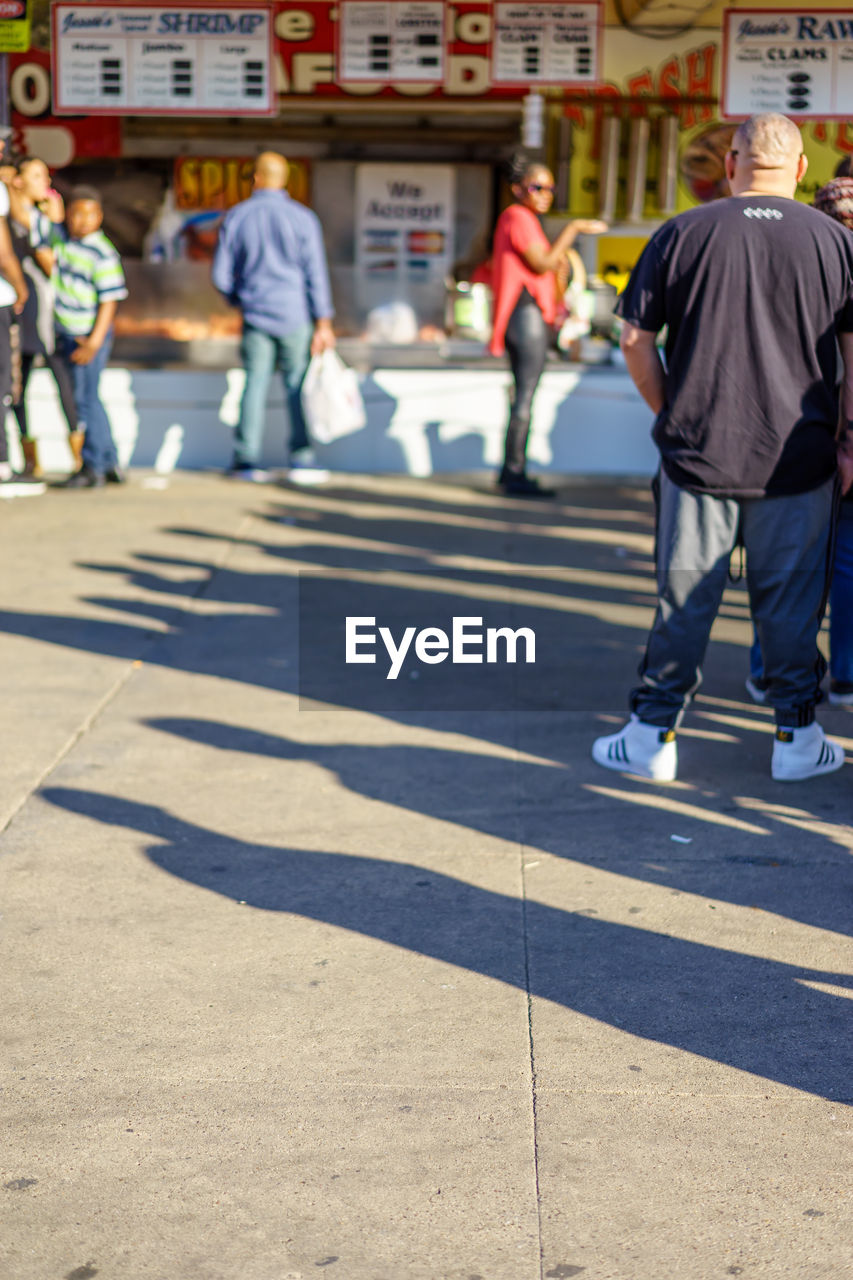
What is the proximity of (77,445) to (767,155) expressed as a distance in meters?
6.15

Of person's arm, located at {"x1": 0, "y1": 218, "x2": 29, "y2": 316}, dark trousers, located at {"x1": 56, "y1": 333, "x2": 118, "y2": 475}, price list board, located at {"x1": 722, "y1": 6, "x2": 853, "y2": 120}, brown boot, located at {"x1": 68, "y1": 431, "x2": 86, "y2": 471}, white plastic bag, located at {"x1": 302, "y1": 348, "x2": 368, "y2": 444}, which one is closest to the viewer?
person's arm, located at {"x1": 0, "y1": 218, "x2": 29, "y2": 316}

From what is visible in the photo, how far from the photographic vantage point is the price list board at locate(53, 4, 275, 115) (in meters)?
9.92

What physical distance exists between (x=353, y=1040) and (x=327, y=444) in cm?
731

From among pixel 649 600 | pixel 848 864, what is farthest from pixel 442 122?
pixel 848 864

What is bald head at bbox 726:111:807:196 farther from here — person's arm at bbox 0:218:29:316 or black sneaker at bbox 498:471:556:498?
person's arm at bbox 0:218:29:316

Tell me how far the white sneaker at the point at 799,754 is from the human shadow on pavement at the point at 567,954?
3.91ft

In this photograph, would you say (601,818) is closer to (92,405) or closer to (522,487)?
(522,487)

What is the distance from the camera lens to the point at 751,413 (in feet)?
14.7

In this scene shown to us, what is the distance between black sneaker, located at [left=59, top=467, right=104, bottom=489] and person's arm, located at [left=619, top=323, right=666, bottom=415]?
218 inches

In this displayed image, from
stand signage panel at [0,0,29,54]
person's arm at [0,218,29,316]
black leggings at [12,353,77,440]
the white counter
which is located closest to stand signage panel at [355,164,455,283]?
the white counter

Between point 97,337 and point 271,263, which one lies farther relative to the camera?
point 271,263

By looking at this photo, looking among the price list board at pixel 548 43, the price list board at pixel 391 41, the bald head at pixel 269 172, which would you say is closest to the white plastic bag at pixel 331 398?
the bald head at pixel 269 172

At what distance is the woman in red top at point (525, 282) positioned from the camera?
9.00 metres

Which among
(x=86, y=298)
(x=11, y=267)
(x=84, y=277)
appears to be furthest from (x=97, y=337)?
(x=11, y=267)
